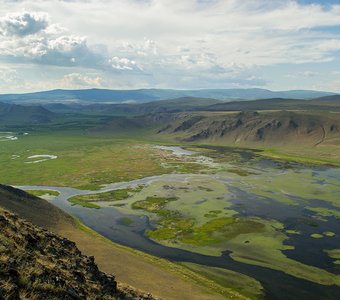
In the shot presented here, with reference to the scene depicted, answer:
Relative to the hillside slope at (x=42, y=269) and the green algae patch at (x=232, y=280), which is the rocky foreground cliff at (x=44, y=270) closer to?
the hillside slope at (x=42, y=269)

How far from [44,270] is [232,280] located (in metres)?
35.3

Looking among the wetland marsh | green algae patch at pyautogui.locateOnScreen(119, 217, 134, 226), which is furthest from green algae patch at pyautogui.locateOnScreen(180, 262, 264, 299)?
green algae patch at pyautogui.locateOnScreen(119, 217, 134, 226)

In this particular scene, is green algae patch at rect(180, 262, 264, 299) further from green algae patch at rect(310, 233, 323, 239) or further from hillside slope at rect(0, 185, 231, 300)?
green algae patch at rect(310, 233, 323, 239)

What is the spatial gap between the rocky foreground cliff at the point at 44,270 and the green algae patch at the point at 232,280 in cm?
2111

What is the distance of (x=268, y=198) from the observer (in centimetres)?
10556

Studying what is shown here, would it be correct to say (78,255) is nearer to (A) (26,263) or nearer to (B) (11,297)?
(A) (26,263)

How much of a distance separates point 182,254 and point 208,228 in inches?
584

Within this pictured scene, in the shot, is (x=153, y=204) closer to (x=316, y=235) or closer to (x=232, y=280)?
(x=316, y=235)

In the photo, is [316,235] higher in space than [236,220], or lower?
higher

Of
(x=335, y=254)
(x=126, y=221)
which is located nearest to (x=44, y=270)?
(x=335, y=254)

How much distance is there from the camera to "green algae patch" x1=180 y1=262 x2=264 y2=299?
52378 millimetres

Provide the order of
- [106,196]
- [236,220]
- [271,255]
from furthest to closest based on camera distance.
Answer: [106,196] < [236,220] < [271,255]

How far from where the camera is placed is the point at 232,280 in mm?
55812

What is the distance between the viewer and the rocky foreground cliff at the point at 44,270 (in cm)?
2528
